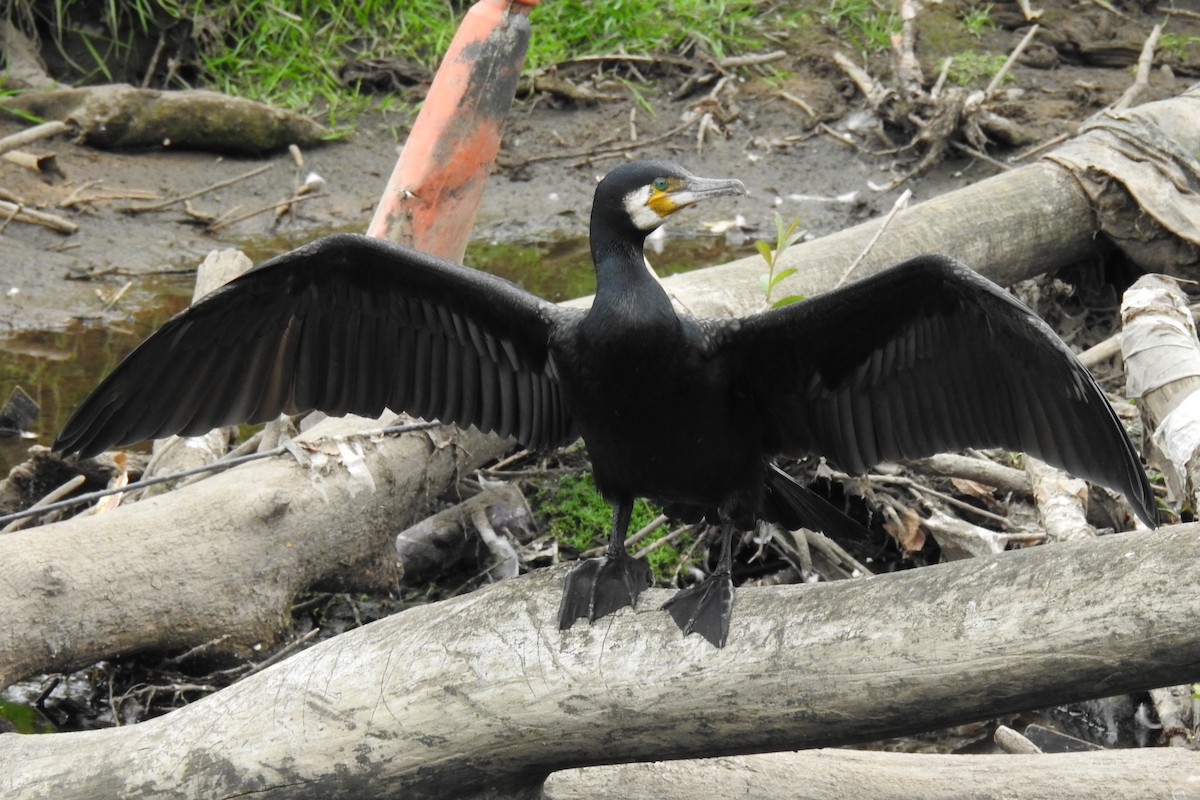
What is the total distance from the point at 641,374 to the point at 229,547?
5.45 ft

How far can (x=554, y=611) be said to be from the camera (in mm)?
3201

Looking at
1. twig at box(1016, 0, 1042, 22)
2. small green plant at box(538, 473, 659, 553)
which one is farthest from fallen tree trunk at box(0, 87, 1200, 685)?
twig at box(1016, 0, 1042, 22)

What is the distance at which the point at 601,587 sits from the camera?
10.7 ft

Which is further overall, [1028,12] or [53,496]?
[1028,12]

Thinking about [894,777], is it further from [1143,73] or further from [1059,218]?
[1143,73]

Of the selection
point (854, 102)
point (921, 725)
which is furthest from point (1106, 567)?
point (854, 102)

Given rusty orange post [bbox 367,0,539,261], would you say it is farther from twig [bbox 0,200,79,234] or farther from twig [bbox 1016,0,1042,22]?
twig [bbox 1016,0,1042,22]

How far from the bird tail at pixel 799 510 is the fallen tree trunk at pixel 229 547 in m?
1.37

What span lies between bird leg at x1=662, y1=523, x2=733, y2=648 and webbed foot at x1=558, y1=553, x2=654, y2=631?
13 cm

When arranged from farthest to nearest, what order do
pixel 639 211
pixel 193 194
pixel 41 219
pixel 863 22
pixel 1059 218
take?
pixel 863 22
pixel 193 194
pixel 41 219
pixel 1059 218
pixel 639 211

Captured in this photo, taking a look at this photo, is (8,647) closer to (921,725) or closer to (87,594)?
(87,594)

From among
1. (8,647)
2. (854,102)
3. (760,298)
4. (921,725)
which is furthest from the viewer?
(854,102)

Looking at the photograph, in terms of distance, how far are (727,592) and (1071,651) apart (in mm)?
768

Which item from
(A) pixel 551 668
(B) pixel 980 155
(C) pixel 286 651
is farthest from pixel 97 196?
(A) pixel 551 668
